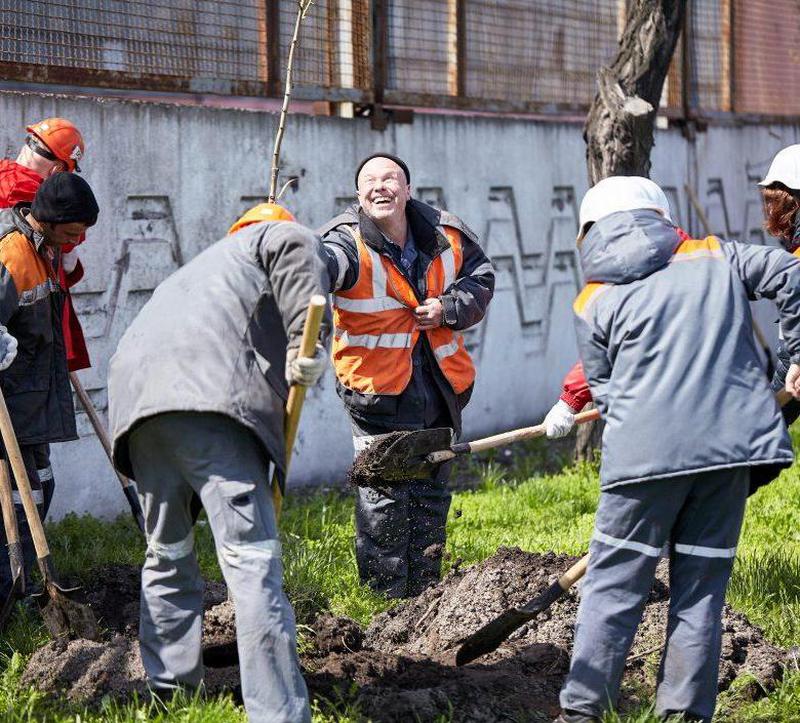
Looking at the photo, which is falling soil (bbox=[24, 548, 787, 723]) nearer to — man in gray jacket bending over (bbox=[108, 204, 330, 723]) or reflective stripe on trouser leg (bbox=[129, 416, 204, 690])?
reflective stripe on trouser leg (bbox=[129, 416, 204, 690])

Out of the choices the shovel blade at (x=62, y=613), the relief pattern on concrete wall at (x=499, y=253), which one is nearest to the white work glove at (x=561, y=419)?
the shovel blade at (x=62, y=613)

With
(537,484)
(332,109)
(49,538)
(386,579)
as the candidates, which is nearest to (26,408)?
(49,538)

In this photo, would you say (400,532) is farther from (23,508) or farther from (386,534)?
(23,508)

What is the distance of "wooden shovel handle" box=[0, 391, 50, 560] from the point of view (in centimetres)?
503

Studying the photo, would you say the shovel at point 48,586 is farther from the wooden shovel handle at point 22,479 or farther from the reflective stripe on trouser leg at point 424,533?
the reflective stripe on trouser leg at point 424,533

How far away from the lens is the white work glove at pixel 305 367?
396cm

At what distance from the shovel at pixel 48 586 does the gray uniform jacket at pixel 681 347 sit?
2.14 metres

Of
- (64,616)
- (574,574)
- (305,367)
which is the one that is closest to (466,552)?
(574,574)

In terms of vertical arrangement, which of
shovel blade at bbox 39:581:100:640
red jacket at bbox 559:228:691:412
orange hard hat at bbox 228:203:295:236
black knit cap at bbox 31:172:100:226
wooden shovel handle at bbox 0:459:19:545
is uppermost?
black knit cap at bbox 31:172:100:226

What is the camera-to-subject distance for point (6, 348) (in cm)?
503

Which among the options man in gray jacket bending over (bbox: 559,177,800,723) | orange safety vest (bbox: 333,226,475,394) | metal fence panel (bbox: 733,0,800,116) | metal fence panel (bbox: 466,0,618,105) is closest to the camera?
man in gray jacket bending over (bbox: 559,177,800,723)

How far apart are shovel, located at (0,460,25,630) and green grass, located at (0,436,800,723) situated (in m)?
0.11

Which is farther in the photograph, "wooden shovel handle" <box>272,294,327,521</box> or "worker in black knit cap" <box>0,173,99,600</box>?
"worker in black knit cap" <box>0,173,99,600</box>

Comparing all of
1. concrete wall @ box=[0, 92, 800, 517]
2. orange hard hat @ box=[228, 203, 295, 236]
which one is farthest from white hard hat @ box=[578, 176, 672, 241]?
orange hard hat @ box=[228, 203, 295, 236]
